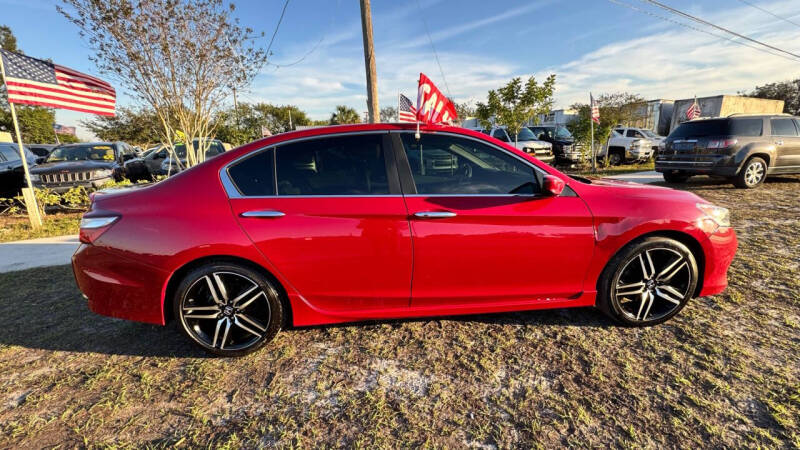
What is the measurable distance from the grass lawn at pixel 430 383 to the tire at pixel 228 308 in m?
0.14

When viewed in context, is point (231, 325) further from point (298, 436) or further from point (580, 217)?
point (580, 217)

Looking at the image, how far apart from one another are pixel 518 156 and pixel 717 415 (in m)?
1.84

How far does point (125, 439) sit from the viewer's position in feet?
6.02

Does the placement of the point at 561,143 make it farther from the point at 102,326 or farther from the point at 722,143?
the point at 102,326

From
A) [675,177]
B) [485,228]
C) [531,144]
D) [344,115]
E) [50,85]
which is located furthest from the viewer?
[344,115]

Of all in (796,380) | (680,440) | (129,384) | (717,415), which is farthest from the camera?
(129,384)

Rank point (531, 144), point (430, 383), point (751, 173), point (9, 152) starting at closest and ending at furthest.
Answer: point (430, 383) → point (751, 173) → point (9, 152) → point (531, 144)

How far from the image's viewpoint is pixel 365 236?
93.0 inches

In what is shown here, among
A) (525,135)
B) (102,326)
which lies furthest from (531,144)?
(102,326)

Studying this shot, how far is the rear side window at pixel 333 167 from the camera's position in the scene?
242 cm

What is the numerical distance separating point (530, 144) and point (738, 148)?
261 inches

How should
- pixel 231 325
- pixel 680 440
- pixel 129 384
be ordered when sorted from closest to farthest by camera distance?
pixel 680 440, pixel 129 384, pixel 231 325

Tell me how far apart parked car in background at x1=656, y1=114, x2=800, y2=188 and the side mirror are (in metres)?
8.46

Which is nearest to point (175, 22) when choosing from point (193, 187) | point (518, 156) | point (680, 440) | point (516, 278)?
point (193, 187)
